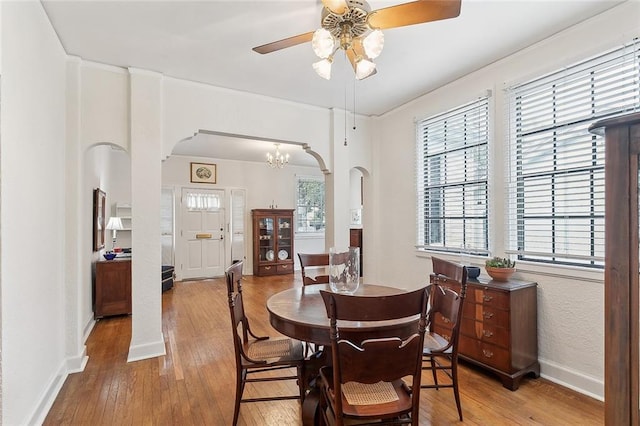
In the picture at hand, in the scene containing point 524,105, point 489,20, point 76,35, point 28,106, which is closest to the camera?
point 28,106

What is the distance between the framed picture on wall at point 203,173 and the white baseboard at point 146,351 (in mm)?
4519

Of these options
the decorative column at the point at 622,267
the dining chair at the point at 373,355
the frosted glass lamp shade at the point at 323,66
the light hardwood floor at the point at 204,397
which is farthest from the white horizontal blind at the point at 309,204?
the decorative column at the point at 622,267

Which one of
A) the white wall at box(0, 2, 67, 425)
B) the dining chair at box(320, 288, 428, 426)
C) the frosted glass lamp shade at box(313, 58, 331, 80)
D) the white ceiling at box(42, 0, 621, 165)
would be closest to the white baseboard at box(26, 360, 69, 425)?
the white wall at box(0, 2, 67, 425)

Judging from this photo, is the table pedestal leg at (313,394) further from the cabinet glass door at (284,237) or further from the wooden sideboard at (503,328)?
the cabinet glass door at (284,237)

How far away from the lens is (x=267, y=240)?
746 cm

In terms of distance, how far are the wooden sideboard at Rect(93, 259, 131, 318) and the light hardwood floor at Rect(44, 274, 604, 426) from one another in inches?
33.6

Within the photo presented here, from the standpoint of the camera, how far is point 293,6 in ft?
7.23

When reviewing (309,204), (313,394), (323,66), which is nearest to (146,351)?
(313,394)

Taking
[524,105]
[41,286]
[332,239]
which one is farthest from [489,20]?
[41,286]

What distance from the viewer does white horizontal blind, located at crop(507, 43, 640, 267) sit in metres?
2.27

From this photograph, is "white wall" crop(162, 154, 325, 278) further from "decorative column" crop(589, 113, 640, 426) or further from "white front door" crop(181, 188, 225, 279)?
"decorative column" crop(589, 113, 640, 426)

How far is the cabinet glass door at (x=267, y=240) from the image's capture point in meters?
7.41

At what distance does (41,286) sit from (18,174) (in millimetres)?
867

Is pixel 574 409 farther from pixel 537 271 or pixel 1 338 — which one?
pixel 1 338
